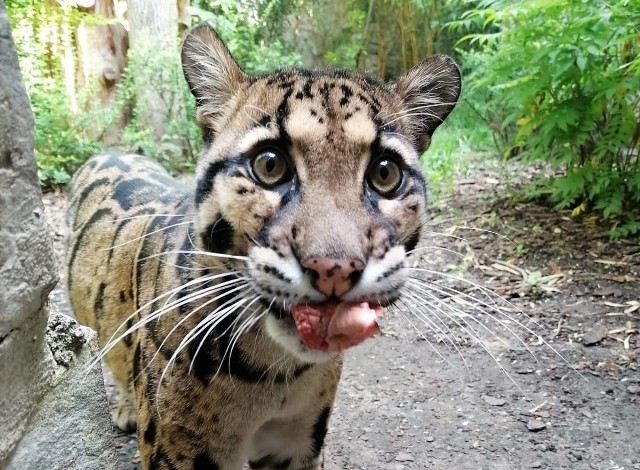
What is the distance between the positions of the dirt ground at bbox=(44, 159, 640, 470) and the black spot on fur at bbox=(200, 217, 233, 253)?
77 cm

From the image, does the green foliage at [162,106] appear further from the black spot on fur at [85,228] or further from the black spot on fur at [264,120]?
the black spot on fur at [264,120]

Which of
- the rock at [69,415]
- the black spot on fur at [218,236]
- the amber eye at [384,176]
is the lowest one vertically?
the rock at [69,415]

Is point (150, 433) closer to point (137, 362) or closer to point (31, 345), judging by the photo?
point (137, 362)

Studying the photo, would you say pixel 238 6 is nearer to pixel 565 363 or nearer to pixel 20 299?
pixel 565 363

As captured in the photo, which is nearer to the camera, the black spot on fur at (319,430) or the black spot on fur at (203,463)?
the black spot on fur at (203,463)

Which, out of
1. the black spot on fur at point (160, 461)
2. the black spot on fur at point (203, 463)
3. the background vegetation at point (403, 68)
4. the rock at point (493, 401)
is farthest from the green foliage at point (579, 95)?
the black spot on fur at point (160, 461)

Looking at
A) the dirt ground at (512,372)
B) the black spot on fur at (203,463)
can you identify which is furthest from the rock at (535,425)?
the black spot on fur at (203,463)

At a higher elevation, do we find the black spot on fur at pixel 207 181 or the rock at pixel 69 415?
the black spot on fur at pixel 207 181

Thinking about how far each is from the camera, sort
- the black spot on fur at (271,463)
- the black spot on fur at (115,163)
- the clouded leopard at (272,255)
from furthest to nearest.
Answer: the black spot on fur at (115,163), the black spot on fur at (271,463), the clouded leopard at (272,255)

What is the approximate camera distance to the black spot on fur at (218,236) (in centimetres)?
225

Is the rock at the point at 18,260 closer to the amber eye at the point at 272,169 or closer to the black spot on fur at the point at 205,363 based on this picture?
the black spot on fur at the point at 205,363

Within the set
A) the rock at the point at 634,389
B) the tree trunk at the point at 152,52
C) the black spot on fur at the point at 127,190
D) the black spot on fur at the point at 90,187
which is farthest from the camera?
the tree trunk at the point at 152,52

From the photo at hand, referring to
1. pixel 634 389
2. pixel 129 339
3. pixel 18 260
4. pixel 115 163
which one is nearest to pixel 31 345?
pixel 18 260

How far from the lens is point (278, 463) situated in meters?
3.05
